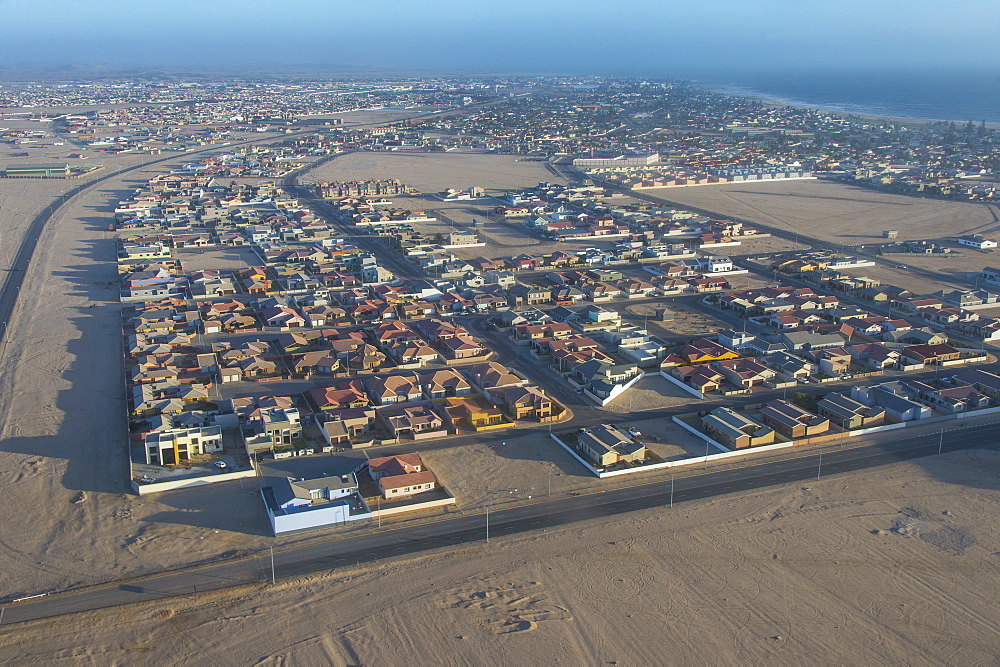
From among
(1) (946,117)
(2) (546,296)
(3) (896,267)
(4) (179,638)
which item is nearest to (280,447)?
(4) (179,638)

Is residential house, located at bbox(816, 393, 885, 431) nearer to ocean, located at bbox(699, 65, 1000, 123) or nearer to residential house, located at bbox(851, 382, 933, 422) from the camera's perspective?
residential house, located at bbox(851, 382, 933, 422)

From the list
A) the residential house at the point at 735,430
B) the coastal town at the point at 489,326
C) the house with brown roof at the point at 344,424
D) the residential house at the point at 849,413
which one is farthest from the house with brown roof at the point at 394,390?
the residential house at the point at 849,413

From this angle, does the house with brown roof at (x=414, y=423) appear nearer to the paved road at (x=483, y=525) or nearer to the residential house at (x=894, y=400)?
the paved road at (x=483, y=525)

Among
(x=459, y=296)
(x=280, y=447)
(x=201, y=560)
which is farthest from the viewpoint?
(x=459, y=296)

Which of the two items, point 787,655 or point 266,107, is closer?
point 787,655

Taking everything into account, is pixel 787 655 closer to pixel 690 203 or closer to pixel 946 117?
pixel 690 203
